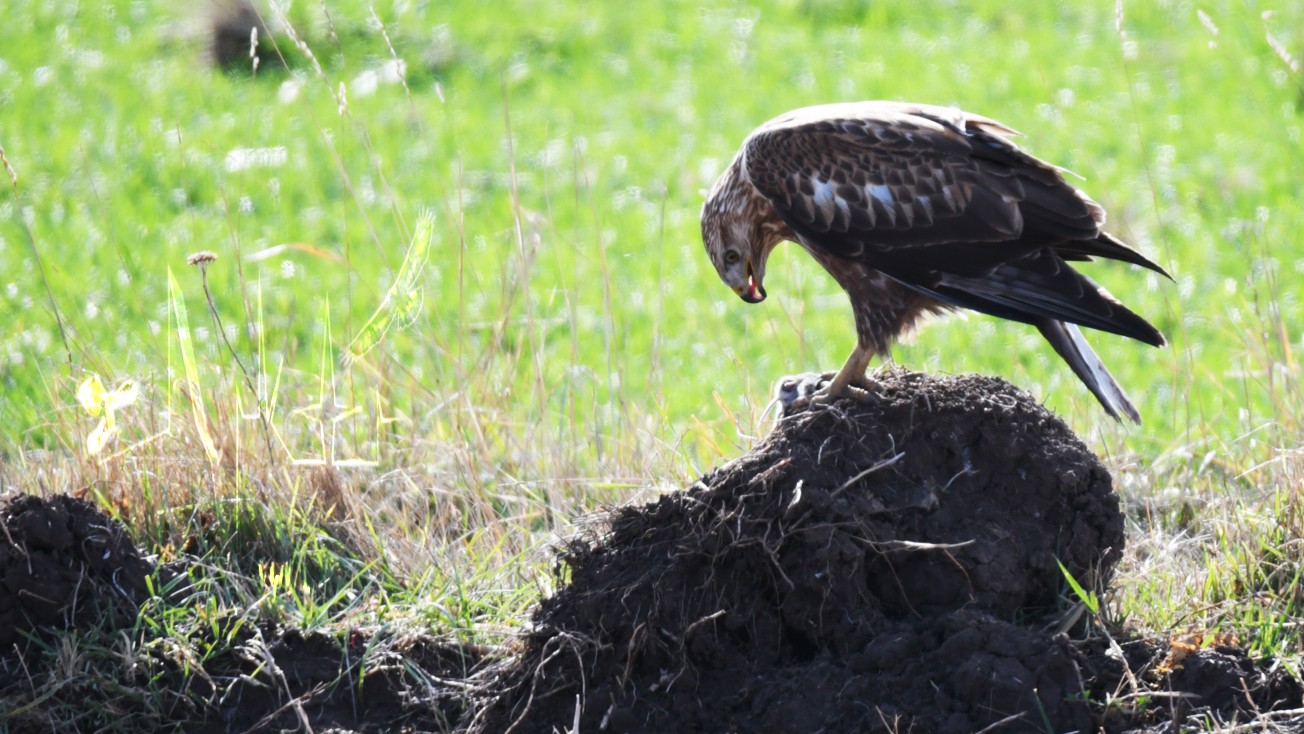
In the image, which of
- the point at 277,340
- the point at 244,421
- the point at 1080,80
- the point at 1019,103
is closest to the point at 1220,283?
the point at 1019,103

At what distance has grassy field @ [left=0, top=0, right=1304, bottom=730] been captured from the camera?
3941 millimetres

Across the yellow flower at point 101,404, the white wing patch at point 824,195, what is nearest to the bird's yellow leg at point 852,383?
the white wing patch at point 824,195

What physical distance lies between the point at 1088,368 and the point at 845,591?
3.95 ft

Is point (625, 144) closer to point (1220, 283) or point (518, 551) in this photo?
A: point (1220, 283)

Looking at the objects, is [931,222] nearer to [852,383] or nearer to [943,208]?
[943,208]

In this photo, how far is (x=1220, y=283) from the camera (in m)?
8.16

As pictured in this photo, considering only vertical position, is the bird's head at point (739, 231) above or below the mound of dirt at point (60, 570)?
above

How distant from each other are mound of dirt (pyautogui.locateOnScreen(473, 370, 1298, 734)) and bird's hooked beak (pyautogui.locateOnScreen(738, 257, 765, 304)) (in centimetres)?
106

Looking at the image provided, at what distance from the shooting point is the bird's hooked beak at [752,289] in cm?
434

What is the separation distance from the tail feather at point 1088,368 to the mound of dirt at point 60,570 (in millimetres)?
2660

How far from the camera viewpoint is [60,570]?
3.35 metres

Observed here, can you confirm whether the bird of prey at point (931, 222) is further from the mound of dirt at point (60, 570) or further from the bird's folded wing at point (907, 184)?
the mound of dirt at point (60, 570)

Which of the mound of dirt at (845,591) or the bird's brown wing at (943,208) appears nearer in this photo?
the mound of dirt at (845,591)

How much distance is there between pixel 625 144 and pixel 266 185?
299 cm
